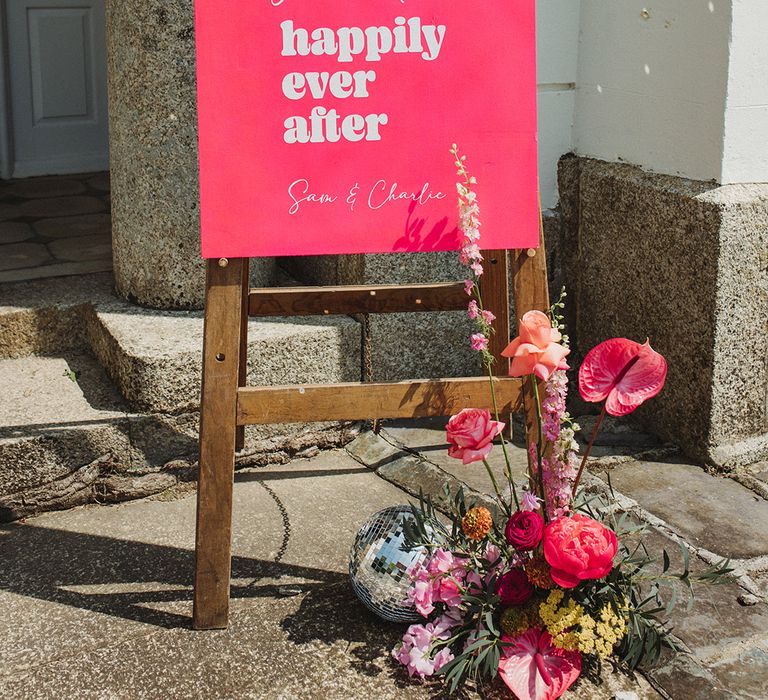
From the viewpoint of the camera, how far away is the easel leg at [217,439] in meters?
2.19

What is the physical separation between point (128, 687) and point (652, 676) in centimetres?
106

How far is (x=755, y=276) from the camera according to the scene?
306 cm

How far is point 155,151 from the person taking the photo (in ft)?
10.3

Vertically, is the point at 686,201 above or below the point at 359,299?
above

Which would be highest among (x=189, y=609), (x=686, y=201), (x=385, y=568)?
(x=686, y=201)

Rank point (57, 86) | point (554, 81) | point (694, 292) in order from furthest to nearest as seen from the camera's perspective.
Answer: point (57, 86) → point (554, 81) → point (694, 292)

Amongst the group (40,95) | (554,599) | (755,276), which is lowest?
(554,599)

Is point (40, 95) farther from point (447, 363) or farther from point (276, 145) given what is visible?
point (276, 145)

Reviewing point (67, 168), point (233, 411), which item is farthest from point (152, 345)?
Result: point (67, 168)

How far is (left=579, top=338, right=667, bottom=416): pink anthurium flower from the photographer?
2076mm

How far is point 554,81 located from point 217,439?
195 cm

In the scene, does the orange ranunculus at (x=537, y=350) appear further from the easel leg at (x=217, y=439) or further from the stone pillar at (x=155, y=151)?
the stone pillar at (x=155, y=151)

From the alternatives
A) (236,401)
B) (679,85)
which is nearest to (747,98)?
(679,85)

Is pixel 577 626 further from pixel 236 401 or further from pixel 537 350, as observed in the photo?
pixel 236 401
